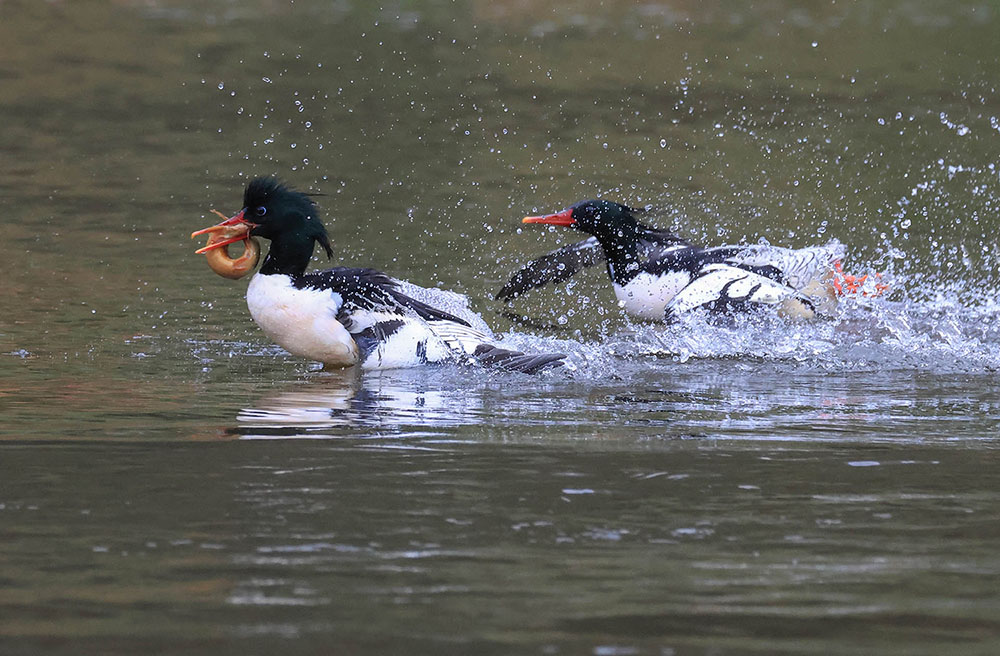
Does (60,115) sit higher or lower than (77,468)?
higher

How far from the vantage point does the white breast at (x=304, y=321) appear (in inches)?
316

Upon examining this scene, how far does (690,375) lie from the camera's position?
25.2 ft

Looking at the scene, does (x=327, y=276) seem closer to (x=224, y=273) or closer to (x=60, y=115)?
(x=224, y=273)

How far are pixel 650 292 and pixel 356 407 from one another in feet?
10.5

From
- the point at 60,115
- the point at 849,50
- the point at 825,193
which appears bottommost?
the point at 825,193

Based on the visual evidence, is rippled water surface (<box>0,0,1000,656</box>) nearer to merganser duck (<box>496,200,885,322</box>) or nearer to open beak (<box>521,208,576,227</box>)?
merganser duck (<box>496,200,885,322</box>)

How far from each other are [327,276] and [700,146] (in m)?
7.51

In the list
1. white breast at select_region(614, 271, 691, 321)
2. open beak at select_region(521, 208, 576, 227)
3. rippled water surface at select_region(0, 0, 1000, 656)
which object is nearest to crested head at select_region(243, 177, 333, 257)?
rippled water surface at select_region(0, 0, 1000, 656)

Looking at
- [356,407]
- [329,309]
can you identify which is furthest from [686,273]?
[356,407]

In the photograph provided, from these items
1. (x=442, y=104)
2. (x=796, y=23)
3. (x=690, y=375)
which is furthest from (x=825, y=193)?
(x=796, y=23)

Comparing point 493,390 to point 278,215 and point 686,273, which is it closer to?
point 278,215

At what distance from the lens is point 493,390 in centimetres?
723

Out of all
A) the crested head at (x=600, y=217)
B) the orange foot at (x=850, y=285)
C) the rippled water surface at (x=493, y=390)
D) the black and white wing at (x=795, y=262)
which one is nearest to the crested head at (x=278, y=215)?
the rippled water surface at (x=493, y=390)

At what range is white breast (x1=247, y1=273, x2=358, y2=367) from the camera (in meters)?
8.03
